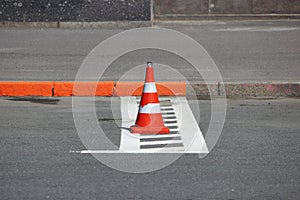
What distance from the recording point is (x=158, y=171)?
647 centimetres

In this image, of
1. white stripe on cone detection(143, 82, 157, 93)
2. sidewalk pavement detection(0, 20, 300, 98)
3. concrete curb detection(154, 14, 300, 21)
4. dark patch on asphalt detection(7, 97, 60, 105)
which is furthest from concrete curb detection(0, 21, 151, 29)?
white stripe on cone detection(143, 82, 157, 93)

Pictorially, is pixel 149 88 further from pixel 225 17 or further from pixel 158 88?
pixel 225 17

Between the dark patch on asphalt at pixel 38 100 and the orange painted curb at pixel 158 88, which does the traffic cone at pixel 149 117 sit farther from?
the orange painted curb at pixel 158 88

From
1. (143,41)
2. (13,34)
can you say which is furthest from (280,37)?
(13,34)

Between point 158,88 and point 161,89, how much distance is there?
4 cm

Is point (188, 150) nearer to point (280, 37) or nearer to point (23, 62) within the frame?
point (23, 62)

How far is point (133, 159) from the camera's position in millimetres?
6883

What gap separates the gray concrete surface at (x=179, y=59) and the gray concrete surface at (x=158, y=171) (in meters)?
2.52

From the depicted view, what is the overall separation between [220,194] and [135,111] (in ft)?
11.7

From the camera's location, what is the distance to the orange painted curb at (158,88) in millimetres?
10383

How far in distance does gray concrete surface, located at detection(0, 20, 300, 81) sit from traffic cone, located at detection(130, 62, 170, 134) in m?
2.90

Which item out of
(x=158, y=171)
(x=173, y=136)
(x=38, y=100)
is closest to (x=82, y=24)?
(x=38, y=100)

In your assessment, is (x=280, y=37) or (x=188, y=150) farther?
(x=280, y=37)

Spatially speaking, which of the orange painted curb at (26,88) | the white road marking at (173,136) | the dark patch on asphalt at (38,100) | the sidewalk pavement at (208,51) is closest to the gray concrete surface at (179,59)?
the sidewalk pavement at (208,51)
